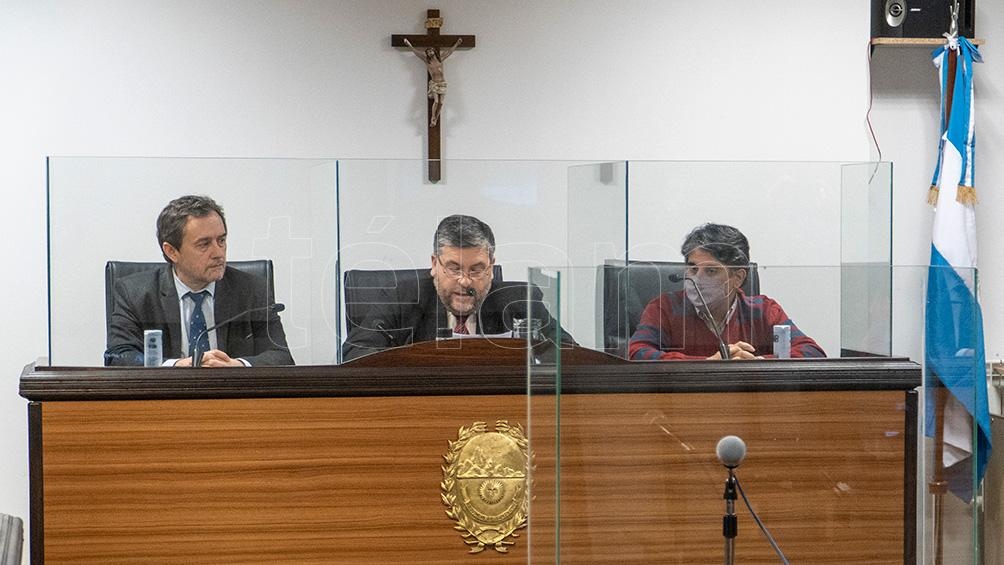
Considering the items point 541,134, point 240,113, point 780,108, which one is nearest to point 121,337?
point 240,113

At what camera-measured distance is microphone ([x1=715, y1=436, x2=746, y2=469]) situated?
1576mm

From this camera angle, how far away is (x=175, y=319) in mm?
2779

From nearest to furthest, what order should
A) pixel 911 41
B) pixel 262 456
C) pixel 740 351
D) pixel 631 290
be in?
pixel 740 351, pixel 631 290, pixel 262 456, pixel 911 41

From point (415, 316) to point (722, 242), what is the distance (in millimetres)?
870

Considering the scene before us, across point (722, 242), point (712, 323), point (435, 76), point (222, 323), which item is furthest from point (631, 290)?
point (435, 76)

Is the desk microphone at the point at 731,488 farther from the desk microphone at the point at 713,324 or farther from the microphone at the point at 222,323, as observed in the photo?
the microphone at the point at 222,323

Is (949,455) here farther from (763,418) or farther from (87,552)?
(87,552)

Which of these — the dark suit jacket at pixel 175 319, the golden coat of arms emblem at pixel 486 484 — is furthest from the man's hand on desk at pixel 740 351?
the dark suit jacket at pixel 175 319

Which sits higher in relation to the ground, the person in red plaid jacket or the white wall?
the white wall

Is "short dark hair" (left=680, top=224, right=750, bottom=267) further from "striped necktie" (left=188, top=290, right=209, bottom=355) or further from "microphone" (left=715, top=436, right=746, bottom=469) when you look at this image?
"microphone" (left=715, top=436, right=746, bottom=469)

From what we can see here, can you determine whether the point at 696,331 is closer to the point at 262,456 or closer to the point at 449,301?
the point at 449,301

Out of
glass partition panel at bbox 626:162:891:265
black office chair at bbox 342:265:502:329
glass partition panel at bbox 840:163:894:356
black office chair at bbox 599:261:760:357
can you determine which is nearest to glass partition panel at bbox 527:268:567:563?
black office chair at bbox 599:261:760:357

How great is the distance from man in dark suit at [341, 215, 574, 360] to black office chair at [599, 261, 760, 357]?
0.52 meters

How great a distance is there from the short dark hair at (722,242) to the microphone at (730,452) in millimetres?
1320
